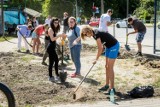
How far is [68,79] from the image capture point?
35.1 ft

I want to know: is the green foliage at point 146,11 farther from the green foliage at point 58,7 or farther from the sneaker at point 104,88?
the sneaker at point 104,88

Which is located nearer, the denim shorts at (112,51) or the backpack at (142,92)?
the backpack at (142,92)

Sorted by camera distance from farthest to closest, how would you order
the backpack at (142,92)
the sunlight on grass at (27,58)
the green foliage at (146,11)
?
the green foliage at (146,11)
the sunlight on grass at (27,58)
the backpack at (142,92)

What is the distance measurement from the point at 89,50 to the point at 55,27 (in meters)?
7.99

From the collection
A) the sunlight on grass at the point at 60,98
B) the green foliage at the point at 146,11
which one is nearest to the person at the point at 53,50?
the sunlight on grass at the point at 60,98

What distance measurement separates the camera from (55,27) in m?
10.7

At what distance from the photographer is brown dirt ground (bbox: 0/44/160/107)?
27.2 feet

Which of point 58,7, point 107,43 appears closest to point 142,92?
point 107,43

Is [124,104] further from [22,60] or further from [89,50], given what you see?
[89,50]

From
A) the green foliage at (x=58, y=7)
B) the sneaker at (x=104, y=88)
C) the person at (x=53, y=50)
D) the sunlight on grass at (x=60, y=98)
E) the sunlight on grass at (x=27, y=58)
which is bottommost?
the sunlight on grass at (x=27, y=58)

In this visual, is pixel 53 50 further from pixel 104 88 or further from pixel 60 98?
pixel 60 98

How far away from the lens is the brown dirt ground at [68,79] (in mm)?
8292

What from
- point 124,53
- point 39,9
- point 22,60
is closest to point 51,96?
point 22,60

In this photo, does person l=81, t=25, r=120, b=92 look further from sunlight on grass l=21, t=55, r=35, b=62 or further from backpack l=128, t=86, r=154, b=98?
sunlight on grass l=21, t=55, r=35, b=62
